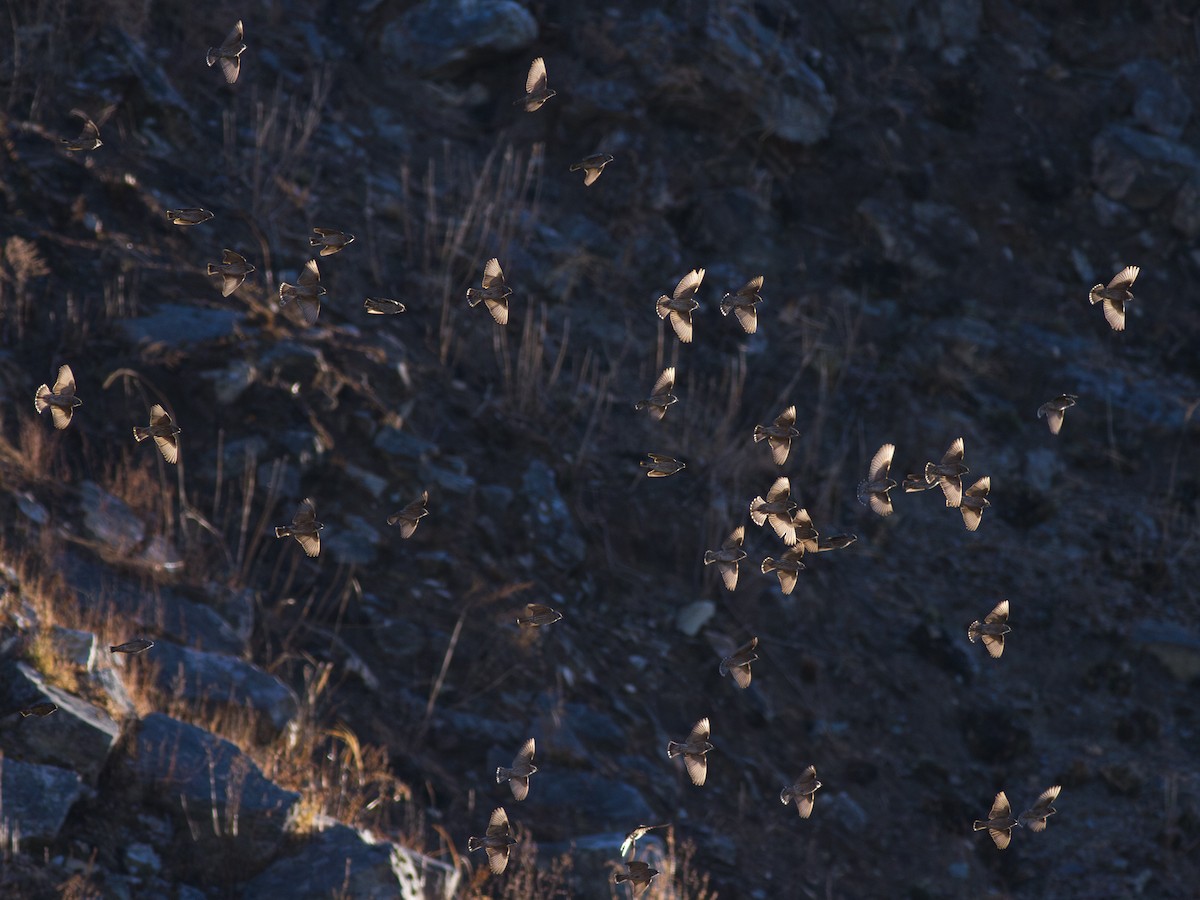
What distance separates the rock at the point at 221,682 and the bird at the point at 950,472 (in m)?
3.88

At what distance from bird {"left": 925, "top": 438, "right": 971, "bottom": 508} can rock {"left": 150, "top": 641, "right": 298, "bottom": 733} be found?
388 cm

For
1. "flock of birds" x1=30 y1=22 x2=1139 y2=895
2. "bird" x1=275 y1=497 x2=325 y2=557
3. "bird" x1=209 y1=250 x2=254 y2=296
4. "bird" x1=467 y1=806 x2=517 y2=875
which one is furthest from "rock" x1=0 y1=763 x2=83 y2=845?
"bird" x1=209 y1=250 x2=254 y2=296

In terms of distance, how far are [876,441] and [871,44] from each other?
511 cm

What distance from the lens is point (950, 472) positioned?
6797 millimetres

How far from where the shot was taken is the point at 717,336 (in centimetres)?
1355

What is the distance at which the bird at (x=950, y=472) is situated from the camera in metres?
6.74

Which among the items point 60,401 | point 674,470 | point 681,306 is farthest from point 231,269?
point 674,470

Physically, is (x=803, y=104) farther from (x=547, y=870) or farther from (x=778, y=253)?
(x=547, y=870)

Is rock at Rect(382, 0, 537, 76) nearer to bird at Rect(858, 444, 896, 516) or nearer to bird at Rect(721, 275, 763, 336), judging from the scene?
bird at Rect(721, 275, 763, 336)

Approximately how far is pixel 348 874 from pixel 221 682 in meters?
1.76

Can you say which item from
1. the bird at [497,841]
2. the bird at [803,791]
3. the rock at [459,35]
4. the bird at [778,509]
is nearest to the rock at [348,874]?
the bird at [497,841]

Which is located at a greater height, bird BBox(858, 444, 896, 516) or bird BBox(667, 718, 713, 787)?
bird BBox(858, 444, 896, 516)

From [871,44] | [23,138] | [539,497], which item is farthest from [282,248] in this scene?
[871,44]

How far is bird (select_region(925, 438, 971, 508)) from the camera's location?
6.74 metres
